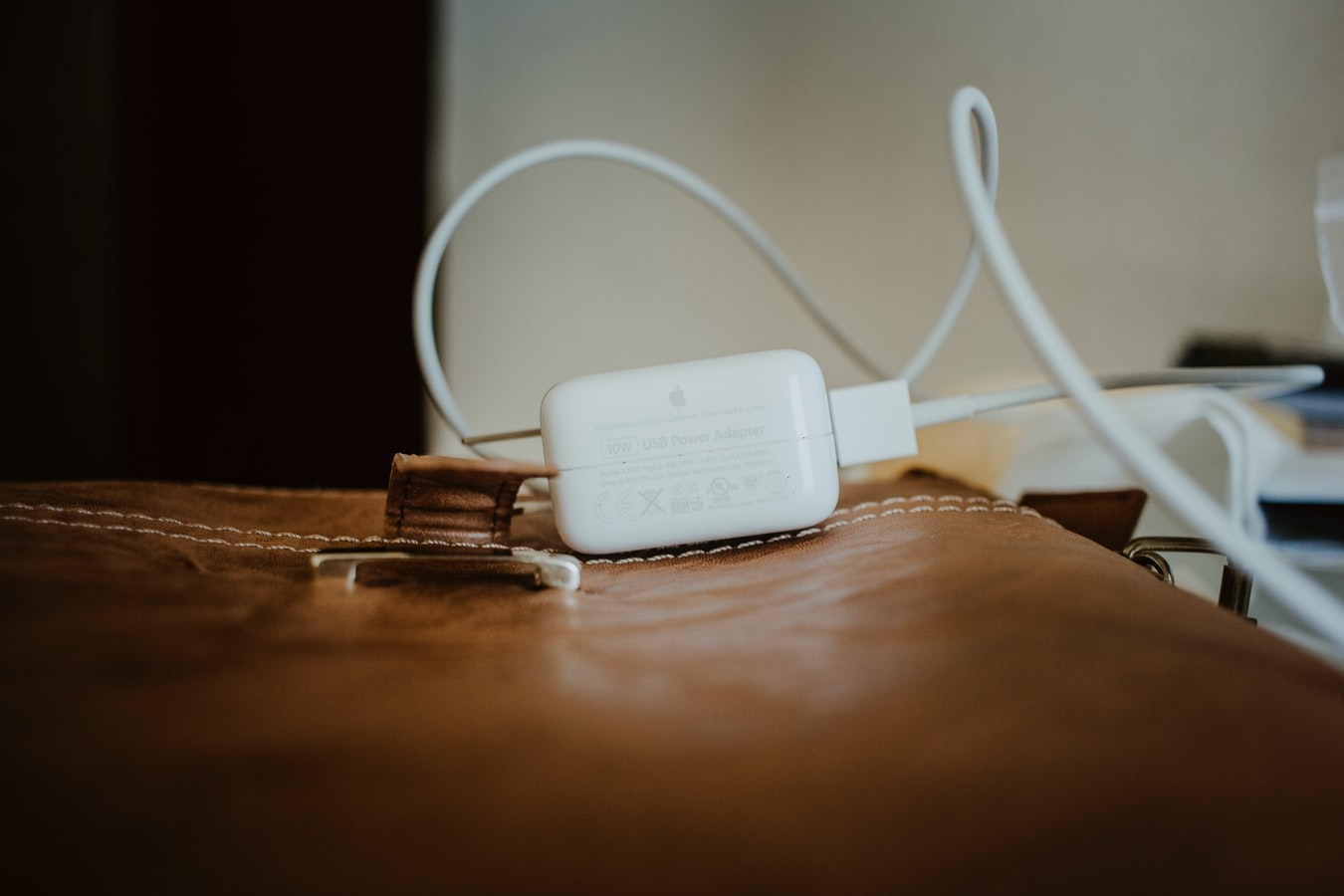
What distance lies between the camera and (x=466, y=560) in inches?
13.6

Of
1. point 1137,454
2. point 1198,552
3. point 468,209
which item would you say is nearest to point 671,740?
point 1137,454

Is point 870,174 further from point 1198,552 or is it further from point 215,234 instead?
point 215,234

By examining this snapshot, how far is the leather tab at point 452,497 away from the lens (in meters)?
0.37

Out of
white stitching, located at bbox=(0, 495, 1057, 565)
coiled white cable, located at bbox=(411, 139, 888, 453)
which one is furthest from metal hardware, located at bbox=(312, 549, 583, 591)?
coiled white cable, located at bbox=(411, 139, 888, 453)

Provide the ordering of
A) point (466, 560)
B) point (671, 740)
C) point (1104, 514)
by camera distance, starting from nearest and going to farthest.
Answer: point (671, 740), point (466, 560), point (1104, 514)

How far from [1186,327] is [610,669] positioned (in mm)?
866

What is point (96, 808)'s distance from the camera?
170 millimetres

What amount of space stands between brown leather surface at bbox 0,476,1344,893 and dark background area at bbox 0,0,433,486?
76 cm

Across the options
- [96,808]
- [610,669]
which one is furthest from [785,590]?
[96,808]

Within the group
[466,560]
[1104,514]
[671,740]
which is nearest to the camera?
[671,740]

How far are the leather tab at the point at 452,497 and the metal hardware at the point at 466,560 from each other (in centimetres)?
4

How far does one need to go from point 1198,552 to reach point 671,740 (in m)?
0.31

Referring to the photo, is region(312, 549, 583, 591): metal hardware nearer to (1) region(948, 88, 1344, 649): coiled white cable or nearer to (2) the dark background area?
(1) region(948, 88, 1344, 649): coiled white cable

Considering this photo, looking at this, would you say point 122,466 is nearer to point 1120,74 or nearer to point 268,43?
point 268,43
